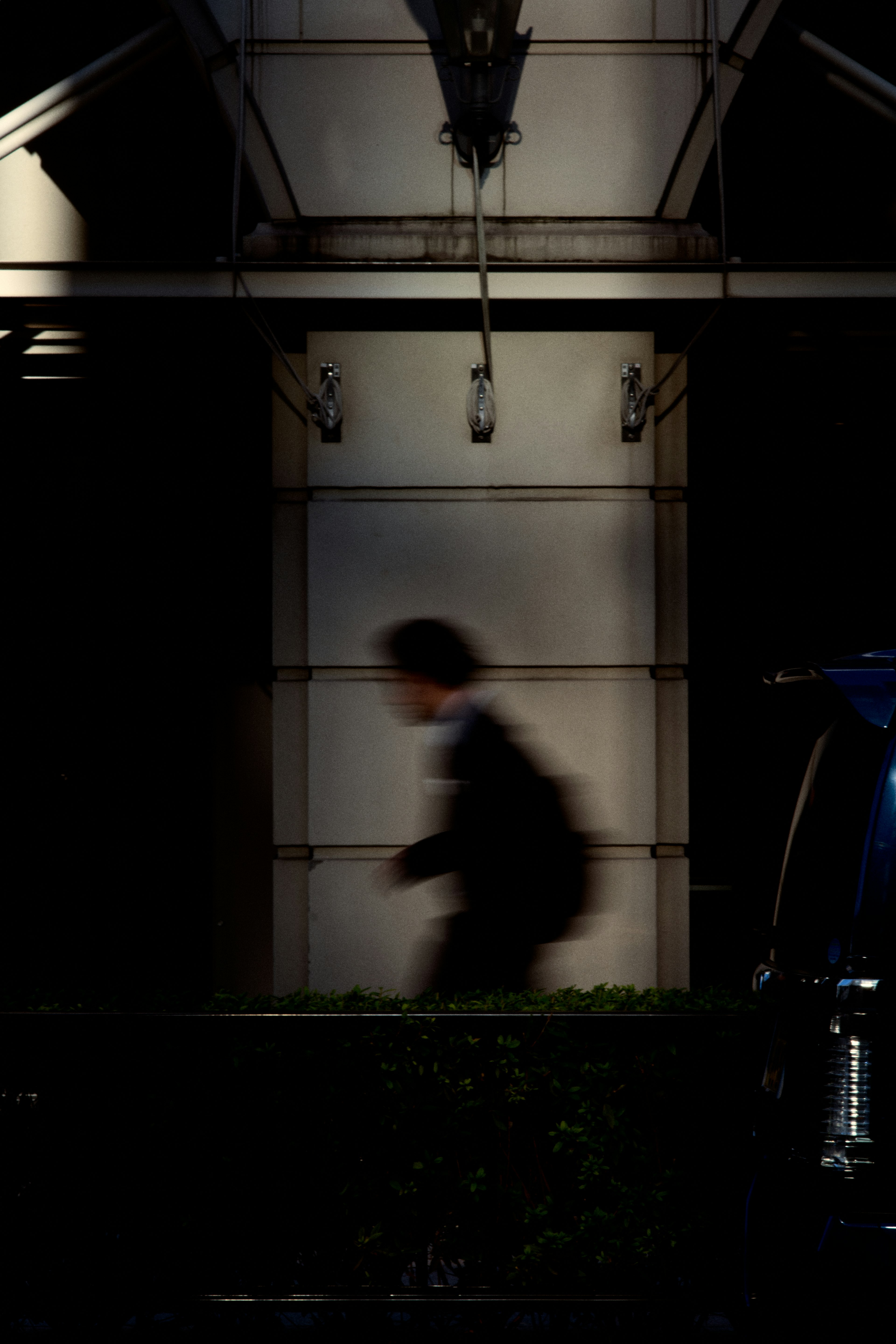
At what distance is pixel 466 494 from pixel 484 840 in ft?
6.00

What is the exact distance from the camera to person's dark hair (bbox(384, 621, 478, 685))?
4941mm

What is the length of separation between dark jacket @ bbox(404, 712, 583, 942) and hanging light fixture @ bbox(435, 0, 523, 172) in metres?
3.06

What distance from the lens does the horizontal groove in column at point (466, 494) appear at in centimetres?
496

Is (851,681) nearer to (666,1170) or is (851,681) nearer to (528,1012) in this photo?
(528,1012)

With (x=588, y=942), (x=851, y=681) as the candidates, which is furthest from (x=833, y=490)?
(x=851, y=681)

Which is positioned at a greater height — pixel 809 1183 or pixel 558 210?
pixel 558 210

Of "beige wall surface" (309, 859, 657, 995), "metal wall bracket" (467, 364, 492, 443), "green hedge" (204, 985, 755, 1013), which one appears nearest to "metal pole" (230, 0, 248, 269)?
"metal wall bracket" (467, 364, 492, 443)

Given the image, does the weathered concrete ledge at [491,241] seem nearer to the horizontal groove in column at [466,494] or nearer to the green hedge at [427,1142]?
the horizontal groove in column at [466,494]

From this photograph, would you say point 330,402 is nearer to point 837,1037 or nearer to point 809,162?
point 809,162

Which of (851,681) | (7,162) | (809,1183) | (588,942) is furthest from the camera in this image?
(7,162)

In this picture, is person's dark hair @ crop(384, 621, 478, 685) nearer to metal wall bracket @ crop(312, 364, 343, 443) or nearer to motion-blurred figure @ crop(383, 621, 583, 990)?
motion-blurred figure @ crop(383, 621, 583, 990)

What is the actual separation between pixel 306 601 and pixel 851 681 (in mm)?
3284

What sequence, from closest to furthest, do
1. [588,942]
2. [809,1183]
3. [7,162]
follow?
[809,1183]
[588,942]
[7,162]

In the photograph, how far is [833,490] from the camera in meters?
5.49
